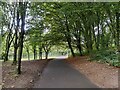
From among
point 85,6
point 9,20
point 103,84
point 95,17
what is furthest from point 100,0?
point 9,20

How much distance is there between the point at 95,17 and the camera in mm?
22906

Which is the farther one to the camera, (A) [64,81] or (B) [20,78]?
(B) [20,78]

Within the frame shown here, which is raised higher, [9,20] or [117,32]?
[9,20]

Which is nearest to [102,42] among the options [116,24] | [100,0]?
[116,24]

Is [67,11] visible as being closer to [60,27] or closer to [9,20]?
[9,20]

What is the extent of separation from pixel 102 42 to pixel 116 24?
359 cm

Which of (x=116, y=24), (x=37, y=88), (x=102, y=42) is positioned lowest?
(x=37, y=88)

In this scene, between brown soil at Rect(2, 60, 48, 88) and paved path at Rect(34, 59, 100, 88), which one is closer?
paved path at Rect(34, 59, 100, 88)

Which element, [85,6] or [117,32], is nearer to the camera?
[85,6]

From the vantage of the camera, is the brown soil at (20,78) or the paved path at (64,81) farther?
the brown soil at (20,78)

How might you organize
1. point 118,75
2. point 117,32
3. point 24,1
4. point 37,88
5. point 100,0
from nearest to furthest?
point 37,88 → point 118,75 → point 24,1 → point 100,0 → point 117,32

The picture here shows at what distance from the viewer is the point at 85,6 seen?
1852 cm

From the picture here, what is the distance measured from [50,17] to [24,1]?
14.7 metres

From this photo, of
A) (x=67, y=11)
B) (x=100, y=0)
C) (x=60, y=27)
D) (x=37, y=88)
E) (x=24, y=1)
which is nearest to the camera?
(x=37, y=88)
